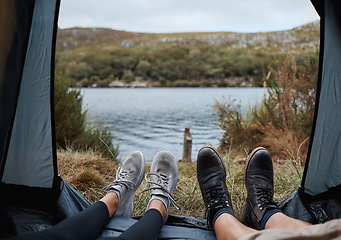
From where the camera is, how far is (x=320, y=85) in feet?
4.36

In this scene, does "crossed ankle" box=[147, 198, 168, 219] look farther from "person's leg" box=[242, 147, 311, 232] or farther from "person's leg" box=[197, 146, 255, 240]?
"person's leg" box=[242, 147, 311, 232]

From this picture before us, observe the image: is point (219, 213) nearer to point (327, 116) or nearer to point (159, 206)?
point (159, 206)

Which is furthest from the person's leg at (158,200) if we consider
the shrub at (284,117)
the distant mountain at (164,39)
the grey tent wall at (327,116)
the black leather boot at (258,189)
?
the distant mountain at (164,39)

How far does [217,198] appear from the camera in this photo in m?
1.39

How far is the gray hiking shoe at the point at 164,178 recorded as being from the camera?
1.46 metres

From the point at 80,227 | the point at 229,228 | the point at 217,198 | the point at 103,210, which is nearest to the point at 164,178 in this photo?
the point at 217,198

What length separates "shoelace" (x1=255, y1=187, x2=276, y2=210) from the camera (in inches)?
51.3

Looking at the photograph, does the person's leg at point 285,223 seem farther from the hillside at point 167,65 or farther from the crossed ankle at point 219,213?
the hillside at point 167,65

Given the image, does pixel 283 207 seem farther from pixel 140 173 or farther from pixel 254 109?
pixel 254 109

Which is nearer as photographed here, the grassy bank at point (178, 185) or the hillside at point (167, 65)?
the grassy bank at point (178, 185)

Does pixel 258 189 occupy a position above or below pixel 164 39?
below

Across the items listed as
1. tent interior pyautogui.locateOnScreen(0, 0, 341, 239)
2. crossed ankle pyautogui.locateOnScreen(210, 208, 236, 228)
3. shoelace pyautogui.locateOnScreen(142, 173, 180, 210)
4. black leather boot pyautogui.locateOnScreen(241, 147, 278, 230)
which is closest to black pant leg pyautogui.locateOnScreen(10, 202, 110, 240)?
tent interior pyautogui.locateOnScreen(0, 0, 341, 239)

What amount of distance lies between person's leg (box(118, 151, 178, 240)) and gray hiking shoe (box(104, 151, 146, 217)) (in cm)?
10

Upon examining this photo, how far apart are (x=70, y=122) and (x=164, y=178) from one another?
2538mm
